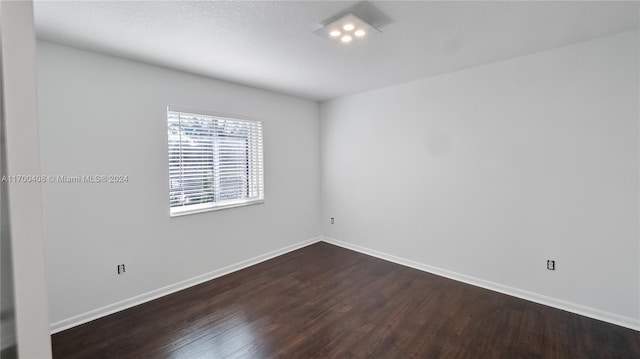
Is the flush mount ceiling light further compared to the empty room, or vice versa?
the empty room

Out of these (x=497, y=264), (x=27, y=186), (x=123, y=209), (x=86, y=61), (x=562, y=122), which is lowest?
(x=497, y=264)

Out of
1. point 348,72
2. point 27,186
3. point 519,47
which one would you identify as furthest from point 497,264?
point 27,186

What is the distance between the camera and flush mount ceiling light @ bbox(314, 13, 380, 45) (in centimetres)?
193

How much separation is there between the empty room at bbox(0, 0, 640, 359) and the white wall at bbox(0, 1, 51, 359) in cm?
141

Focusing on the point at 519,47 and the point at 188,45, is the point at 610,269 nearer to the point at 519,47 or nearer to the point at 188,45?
the point at 519,47

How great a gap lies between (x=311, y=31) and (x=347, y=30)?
1.00ft

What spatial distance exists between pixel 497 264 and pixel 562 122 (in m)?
1.59

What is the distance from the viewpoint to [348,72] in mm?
3166

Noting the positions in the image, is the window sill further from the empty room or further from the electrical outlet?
the electrical outlet

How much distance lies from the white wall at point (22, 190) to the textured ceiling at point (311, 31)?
1.41 meters

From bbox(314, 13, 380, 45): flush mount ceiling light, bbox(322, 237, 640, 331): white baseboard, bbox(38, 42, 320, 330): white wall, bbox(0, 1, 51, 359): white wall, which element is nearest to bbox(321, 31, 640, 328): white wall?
bbox(322, 237, 640, 331): white baseboard

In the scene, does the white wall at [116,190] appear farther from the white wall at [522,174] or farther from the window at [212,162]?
the white wall at [522,174]

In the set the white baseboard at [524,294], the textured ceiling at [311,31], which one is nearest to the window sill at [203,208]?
the textured ceiling at [311,31]

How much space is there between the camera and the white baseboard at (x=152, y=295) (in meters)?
2.40
